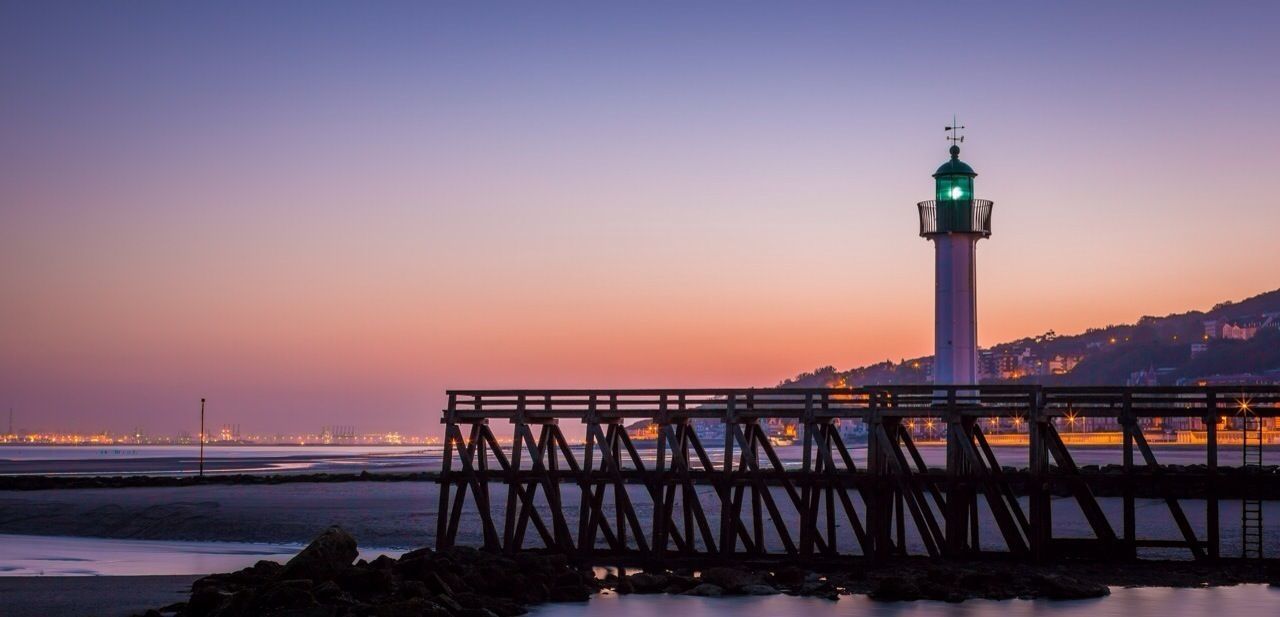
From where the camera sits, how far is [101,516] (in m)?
45.6

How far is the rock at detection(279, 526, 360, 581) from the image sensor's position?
22.7m

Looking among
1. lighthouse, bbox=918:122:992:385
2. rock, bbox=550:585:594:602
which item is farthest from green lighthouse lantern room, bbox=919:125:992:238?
rock, bbox=550:585:594:602

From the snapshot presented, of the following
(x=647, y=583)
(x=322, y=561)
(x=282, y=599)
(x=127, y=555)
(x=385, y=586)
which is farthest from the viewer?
(x=127, y=555)

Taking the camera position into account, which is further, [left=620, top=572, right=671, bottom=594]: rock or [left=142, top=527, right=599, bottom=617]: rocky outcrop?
[left=620, top=572, right=671, bottom=594]: rock

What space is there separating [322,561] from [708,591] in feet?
22.3

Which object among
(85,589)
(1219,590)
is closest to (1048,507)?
(1219,590)

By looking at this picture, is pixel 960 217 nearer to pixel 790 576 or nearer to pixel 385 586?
pixel 790 576

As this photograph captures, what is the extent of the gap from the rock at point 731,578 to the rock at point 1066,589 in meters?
4.88

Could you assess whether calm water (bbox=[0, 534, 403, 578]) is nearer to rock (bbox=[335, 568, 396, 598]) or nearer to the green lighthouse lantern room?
rock (bbox=[335, 568, 396, 598])

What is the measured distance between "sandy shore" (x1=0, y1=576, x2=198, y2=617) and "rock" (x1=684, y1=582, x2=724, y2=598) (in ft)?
28.3

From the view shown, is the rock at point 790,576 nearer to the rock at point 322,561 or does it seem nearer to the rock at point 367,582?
the rock at point 367,582

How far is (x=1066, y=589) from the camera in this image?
24.5 meters

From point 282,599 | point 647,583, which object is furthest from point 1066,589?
point 282,599

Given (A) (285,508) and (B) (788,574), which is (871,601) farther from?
(A) (285,508)
